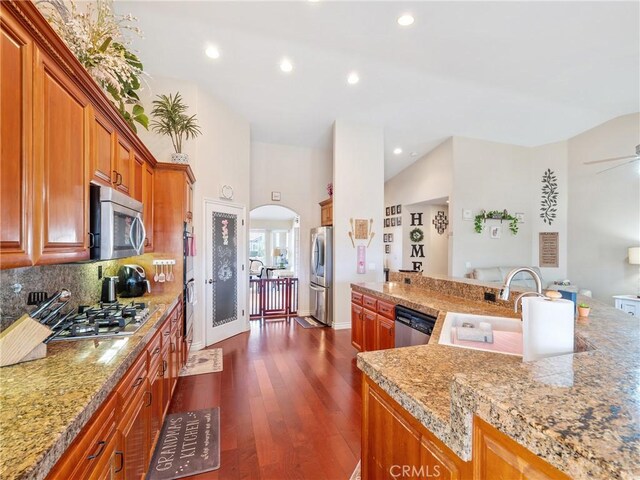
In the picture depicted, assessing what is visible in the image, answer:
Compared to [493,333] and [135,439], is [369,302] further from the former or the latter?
[135,439]

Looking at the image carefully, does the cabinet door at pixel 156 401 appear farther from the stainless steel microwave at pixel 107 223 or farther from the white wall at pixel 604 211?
the white wall at pixel 604 211

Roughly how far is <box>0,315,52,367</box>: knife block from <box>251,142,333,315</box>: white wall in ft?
14.7

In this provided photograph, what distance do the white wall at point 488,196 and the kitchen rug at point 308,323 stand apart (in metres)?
2.81

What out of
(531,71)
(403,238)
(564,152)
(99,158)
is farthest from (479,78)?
(99,158)

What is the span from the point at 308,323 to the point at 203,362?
6.84ft

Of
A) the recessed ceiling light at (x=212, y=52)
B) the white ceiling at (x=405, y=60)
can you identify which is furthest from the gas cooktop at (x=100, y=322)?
the recessed ceiling light at (x=212, y=52)

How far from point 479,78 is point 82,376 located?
16.3 feet

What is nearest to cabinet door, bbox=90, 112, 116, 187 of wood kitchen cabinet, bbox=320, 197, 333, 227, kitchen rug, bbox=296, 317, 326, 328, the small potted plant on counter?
the small potted plant on counter

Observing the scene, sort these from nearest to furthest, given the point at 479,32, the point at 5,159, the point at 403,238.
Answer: the point at 5,159 < the point at 479,32 < the point at 403,238

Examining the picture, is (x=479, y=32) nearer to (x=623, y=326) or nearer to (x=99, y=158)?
(x=623, y=326)

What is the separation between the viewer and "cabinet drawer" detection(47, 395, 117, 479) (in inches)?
32.1

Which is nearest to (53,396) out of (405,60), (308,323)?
(405,60)

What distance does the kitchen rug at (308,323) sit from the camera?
194 inches

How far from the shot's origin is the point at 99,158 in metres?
1.66
